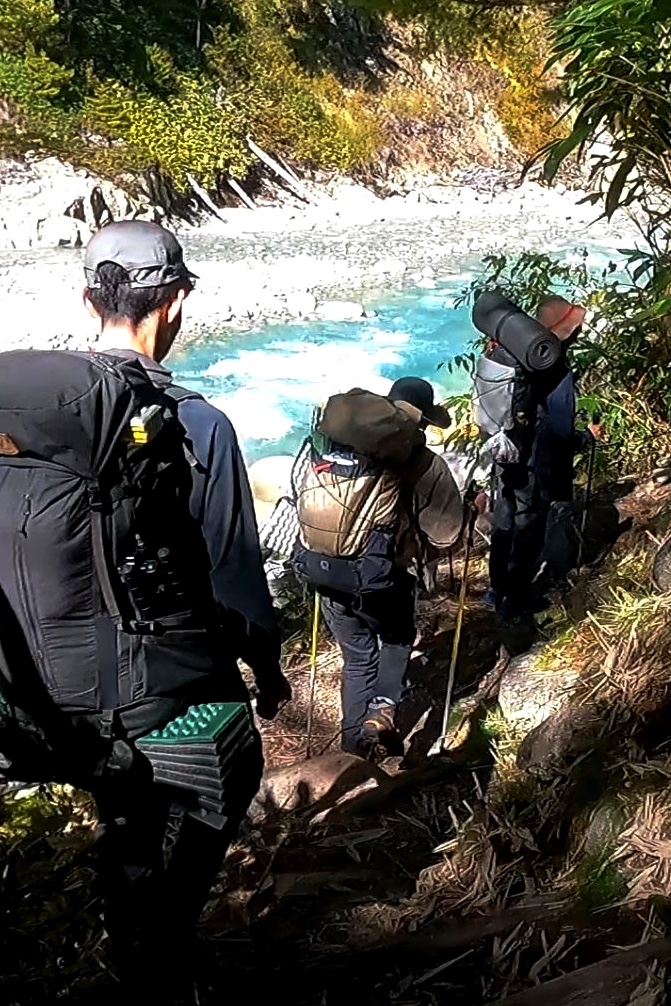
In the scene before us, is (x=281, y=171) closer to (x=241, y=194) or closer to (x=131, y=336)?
(x=241, y=194)

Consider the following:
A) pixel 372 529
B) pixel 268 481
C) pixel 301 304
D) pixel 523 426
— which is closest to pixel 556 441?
pixel 523 426

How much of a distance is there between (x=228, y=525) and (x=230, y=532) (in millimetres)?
13

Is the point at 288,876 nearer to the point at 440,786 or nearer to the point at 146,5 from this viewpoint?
the point at 440,786

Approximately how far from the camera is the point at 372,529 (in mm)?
2434

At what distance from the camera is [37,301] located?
8305 millimetres

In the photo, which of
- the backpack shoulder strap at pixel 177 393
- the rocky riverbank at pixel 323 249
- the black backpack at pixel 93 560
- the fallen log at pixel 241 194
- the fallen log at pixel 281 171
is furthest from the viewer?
the fallen log at pixel 281 171

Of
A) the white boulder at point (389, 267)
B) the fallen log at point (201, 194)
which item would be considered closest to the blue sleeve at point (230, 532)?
the white boulder at point (389, 267)

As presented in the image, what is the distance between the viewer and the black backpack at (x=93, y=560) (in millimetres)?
1275

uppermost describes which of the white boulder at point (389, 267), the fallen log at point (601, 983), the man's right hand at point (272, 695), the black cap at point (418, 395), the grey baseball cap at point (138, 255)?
the grey baseball cap at point (138, 255)

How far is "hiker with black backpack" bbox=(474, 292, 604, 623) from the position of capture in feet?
9.79

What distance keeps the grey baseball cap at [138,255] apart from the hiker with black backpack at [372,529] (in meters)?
0.85

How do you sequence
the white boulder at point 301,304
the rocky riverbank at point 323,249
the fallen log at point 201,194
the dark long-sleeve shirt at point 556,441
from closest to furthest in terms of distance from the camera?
the dark long-sleeve shirt at point 556,441 < the rocky riverbank at point 323,249 < the white boulder at point 301,304 < the fallen log at point 201,194

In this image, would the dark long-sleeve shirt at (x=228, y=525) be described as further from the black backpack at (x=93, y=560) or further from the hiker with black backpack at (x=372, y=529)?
the hiker with black backpack at (x=372, y=529)

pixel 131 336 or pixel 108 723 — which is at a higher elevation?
pixel 131 336
